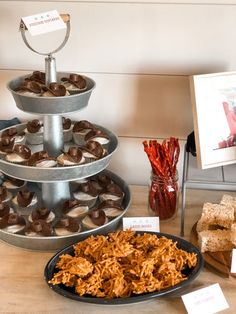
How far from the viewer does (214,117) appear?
1065 mm

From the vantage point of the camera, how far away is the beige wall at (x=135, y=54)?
1173mm

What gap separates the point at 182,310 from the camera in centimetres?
86

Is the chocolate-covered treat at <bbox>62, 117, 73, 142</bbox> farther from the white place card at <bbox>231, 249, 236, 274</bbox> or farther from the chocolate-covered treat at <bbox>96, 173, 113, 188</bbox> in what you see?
the white place card at <bbox>231, 249, 236, 274</bbox>

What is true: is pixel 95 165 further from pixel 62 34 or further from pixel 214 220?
pixel 62 34

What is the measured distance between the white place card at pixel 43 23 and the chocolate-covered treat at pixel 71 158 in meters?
0.25

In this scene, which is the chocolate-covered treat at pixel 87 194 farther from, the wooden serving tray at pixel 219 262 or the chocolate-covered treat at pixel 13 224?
the wooden serving tray at pixel 219 262

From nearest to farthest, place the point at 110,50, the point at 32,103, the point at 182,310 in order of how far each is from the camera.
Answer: the point at 182,310 → the point at 32,103 → the point at 110,50

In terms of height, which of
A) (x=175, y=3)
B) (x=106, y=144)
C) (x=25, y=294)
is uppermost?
(x=175, y=3)

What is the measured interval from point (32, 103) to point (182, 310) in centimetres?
50

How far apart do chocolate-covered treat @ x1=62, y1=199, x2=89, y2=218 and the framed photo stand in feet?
0.96

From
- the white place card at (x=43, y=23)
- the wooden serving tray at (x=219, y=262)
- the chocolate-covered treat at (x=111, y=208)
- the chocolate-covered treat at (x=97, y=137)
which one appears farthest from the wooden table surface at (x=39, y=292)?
the white place card at (x=43, y=23)

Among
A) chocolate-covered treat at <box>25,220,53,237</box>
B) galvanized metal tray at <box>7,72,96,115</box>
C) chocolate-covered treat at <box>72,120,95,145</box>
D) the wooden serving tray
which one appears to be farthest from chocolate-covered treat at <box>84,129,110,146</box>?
the wooden serving tray

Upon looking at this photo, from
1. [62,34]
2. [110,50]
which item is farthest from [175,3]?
[62,34]

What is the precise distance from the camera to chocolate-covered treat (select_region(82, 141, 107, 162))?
1029 millimetres
